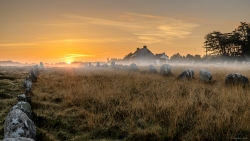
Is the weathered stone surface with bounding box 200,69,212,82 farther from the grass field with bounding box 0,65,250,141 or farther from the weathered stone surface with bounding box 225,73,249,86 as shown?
the grass field with bounding box 0,65,250,141

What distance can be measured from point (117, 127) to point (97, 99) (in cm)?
329

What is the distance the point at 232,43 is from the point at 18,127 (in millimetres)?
67918

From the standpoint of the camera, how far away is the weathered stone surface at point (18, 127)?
16.9ft

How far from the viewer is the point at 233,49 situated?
63.0m

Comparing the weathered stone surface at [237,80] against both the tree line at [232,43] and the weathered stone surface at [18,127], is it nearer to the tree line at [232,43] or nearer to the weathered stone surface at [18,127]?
the weathered stone surface at [18,127]

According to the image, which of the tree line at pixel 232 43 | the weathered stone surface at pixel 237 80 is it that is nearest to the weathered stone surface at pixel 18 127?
the weathered stone surface at pixel 237 80

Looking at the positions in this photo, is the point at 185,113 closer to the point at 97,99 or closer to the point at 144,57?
the point at 97,99

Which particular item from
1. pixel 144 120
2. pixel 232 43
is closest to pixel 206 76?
pixel 144 120

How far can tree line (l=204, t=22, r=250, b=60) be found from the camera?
2281 inches

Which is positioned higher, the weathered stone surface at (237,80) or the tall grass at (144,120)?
the weathered stone surface at (237,80)

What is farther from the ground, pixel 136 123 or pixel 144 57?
pixel 144 57

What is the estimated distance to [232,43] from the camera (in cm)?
6150

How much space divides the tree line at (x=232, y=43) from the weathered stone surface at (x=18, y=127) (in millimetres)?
62621

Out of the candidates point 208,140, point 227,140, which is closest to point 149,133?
point 208,140
